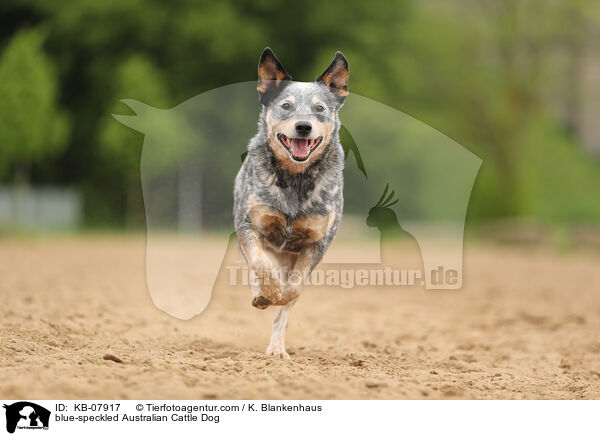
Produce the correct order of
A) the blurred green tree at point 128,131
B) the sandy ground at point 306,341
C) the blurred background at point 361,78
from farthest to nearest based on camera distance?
the blurred background at point 361,78 < the blurred green tree at point 128,131 < the sandy ground at point 306,341

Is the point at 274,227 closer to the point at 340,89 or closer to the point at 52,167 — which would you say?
the point at 340,89

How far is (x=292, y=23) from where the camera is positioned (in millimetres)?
25688

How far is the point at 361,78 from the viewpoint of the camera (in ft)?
68.8

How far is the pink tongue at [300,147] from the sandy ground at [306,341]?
1561 mm

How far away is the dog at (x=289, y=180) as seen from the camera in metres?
4.98

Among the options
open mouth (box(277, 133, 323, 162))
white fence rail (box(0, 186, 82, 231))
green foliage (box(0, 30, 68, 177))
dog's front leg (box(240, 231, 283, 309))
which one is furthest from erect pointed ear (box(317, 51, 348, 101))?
white fence rail (box(0, 186, 82, 231))

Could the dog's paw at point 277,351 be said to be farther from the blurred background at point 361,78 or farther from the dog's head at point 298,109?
the blurred background at point 361,78

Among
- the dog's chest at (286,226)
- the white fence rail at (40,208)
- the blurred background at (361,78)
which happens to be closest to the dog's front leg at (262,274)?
the dog's chest at (286,226)

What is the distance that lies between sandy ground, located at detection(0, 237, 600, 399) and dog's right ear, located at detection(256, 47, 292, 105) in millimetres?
2070

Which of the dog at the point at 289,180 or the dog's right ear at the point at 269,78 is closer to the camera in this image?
the dog at the point at 289,180

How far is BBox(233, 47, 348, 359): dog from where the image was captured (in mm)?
4977

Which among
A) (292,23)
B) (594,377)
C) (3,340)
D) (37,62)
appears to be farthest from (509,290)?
(292,23)
